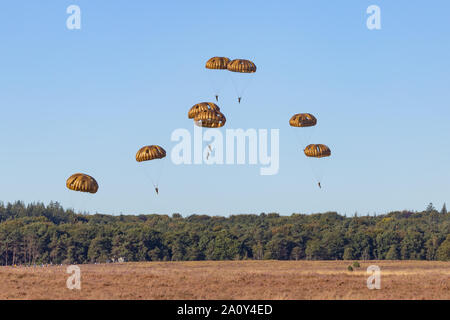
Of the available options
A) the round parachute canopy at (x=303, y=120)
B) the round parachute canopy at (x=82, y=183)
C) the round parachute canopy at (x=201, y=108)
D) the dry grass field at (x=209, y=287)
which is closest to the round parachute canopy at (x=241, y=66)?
the round parachute canopy at (x=201, y=108)

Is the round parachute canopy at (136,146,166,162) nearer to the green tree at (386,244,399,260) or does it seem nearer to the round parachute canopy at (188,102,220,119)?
the round parachute canopy at (188,102,220,119)

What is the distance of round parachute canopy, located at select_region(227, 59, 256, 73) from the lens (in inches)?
3019

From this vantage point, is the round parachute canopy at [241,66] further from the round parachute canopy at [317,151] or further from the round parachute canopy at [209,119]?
the round parachute canopy at [317,151]

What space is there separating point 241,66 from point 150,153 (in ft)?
52.6

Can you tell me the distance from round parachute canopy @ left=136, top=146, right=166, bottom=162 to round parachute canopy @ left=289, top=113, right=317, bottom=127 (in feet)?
53.6

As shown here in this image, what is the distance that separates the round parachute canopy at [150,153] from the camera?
68.6 metres

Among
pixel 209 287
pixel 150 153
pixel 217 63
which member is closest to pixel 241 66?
pixel 217 63

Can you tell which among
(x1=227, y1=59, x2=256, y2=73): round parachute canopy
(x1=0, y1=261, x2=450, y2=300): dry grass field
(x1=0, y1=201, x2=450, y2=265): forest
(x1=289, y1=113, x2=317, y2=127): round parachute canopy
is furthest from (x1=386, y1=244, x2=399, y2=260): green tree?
(x1=227, y1=59, x2=256, y2=73): round parachute canopy

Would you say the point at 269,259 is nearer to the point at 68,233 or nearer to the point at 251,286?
the point at 68,233

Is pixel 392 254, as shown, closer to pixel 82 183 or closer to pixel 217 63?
pixel 217 63

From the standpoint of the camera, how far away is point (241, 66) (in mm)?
76688
